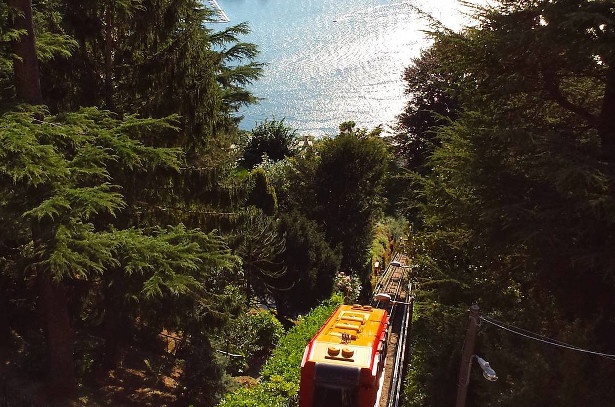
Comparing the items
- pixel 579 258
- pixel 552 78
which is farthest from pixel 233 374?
pixel 552 78

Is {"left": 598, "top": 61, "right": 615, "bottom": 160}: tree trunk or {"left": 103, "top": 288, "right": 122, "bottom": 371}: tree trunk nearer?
{"left": 598, "top": 61, "right": 615, "bottom": 160}: tree trunk

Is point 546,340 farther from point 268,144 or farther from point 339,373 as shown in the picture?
point 268,144

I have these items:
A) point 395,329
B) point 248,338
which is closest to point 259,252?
point 248,338

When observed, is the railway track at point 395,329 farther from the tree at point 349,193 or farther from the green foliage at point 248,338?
the green foliage at point 248,338

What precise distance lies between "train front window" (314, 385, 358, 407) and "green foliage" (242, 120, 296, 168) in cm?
2786

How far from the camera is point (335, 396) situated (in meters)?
10.3

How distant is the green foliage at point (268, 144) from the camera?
37500mm

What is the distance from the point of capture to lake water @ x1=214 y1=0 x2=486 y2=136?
6000 cm

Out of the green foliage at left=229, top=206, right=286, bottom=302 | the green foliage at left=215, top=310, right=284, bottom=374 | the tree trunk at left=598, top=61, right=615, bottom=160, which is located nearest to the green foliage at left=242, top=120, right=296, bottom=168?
the green foliage at left=229, top=206, right=286, bottom=302

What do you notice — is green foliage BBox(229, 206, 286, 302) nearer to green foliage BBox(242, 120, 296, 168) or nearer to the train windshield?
the train windshield

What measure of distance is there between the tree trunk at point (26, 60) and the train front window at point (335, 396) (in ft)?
25.8

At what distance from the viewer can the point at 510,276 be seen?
12492 mm

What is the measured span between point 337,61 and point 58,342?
64.1 m

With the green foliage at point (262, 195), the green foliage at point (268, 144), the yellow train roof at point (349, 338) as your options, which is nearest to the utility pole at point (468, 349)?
the yellow train roof at point (349, 338)
